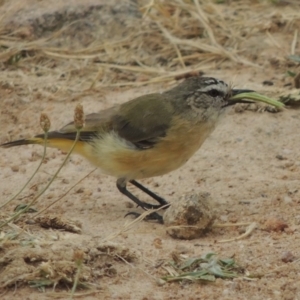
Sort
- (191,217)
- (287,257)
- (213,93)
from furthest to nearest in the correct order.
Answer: (213,93), (191,217), (287,257)

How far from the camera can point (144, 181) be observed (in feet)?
24.0

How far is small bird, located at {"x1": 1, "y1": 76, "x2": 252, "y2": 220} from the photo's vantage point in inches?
257

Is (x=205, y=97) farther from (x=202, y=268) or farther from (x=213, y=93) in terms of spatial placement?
(x=202, y=268)

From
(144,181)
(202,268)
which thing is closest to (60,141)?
(144,181)

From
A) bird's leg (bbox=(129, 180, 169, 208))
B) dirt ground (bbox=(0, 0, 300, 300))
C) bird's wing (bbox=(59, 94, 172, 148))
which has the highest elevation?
bird's wing (bbox=(59, 94, 172, 148))

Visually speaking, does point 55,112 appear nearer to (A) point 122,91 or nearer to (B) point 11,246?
(A) point 122,91

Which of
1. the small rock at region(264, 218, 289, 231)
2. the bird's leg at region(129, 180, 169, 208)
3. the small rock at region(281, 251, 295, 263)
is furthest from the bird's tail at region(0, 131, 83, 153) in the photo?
the small rock at region(281, 251, 295, 263)

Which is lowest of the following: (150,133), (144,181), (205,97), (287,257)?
(144,181)

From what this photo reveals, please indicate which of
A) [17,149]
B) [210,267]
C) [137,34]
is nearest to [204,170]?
[17,149]

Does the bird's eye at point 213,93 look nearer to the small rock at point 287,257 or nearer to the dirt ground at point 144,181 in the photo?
the dirt ground at point 144,181

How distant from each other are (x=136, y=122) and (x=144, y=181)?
2.51ft

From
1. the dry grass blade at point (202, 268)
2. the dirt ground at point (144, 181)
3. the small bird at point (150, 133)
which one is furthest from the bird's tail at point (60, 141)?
the dry grass blade at point (202, 268)

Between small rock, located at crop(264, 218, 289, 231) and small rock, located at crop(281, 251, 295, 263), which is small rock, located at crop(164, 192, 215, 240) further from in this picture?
small rock, located at crop(281, 251, 295, 263)

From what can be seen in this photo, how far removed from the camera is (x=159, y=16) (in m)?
10.3
